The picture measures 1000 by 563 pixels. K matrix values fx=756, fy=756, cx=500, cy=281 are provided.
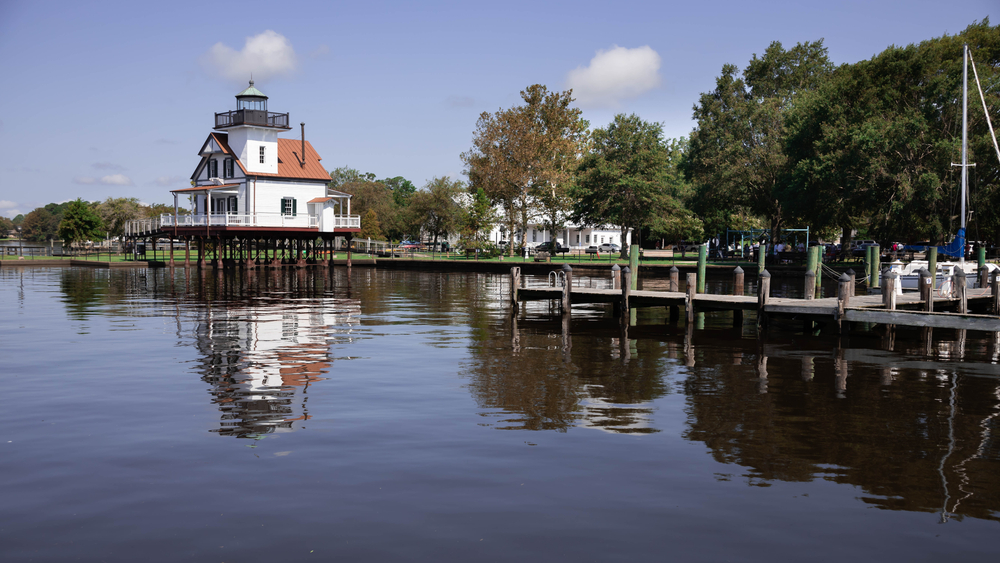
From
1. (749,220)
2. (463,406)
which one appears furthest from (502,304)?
(749,220)

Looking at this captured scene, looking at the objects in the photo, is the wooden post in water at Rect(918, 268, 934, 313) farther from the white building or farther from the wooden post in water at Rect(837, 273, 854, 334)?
the white building

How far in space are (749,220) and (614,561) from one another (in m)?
92.3

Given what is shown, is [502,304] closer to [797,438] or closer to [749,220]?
[797,438]

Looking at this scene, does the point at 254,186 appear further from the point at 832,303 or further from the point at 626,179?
the point at 832,303

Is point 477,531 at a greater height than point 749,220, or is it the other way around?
point 749,220

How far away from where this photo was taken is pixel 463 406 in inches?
496

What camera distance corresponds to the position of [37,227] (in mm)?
195500

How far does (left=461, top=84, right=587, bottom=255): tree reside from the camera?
70438 millimetres

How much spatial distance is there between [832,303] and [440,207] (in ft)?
271

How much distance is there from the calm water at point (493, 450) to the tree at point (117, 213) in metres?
95.1

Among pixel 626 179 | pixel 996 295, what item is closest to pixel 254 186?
pixel 626 179

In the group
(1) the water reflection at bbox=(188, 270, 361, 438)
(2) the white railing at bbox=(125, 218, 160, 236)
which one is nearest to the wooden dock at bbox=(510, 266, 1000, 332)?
(1) the water reflection at bbox=(188, 270, 361, 438)

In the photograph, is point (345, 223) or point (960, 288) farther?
point (345, 223)

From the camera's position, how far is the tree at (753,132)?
6600cm
